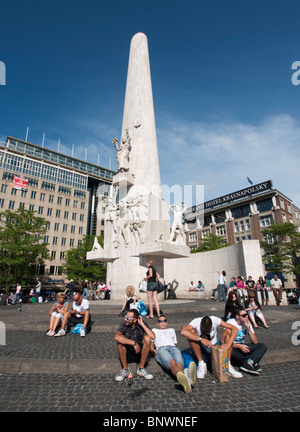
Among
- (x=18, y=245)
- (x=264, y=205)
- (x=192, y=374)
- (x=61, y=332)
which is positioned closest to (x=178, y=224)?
(x=61, y=332)

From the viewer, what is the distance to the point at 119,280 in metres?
14.9

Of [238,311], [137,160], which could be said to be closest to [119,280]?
[137,160]

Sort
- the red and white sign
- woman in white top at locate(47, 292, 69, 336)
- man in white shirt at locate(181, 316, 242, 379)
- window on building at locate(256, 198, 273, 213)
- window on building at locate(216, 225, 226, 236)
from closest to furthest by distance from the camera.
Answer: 1. man in white shirt at locate(181, 316, 242, 379)
2. woman in white top at locate(47, 292, 69, 336)
3. window on building at locate(256, 198, 273, 213)
4. the red and white sign
5. window on building at locate(216, 225, 226, 236)

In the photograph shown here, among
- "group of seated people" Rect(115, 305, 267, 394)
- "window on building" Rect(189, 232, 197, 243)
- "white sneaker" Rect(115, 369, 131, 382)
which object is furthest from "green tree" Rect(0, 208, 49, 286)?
"window on building" Rect(189, 232, 197, 243)

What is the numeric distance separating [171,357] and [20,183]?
55.2m

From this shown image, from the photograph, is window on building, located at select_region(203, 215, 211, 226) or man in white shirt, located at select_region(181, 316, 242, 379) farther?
window on building, located at select_region(203, 215, 211, 226)

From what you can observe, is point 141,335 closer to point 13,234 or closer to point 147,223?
point 147,223

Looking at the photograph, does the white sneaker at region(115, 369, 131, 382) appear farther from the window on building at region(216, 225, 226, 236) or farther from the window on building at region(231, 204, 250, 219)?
the window on building at region(216, 225, 226, 236)

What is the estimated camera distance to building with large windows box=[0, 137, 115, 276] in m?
51.2

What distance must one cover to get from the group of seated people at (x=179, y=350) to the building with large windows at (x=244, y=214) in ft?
131

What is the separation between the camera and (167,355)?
4.35 m

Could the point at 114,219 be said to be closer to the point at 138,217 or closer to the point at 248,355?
the point at 138,217

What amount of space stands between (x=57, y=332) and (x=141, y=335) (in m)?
3.18
